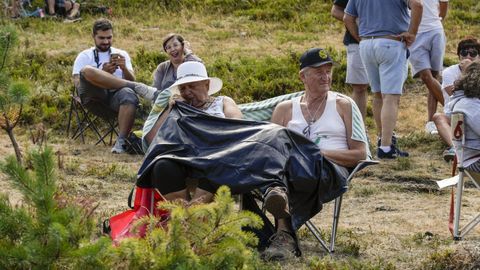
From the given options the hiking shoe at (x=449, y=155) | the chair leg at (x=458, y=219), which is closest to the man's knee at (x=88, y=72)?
the hiking shoe at (x=449, y=155)

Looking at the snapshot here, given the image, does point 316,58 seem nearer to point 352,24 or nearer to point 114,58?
point 352,24

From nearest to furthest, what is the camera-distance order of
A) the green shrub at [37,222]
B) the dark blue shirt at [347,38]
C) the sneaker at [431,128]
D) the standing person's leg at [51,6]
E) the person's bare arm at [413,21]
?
1. the green shrub at [37,222]
2. the person's bare arm at [413,21]
3. the dark blue shirt at [347,38]
4. the sneaker at [431,128]
5. the standing person's leg at [51,6]

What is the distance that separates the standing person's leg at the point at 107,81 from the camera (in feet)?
34.2

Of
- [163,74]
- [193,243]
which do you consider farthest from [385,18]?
[193,243]

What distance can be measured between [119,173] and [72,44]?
17.1ft

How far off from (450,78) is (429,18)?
102 cm

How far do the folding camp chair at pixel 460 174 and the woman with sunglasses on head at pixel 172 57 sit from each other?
137 inches

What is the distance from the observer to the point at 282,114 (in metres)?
7.30

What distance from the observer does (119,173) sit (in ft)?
30.2

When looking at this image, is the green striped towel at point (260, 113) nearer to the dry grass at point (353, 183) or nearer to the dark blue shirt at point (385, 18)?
the dry grass at point (353, 183)

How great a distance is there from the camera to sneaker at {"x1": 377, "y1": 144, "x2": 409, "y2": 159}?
385 inches

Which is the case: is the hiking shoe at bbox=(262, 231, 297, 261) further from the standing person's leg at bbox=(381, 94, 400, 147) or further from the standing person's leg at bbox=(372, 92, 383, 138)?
the standing person's leg at bbox=(372, 92, 383, 138)

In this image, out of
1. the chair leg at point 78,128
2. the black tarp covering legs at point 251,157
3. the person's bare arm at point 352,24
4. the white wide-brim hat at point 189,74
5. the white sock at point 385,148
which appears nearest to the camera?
the black tarp covering legs at point 251,157

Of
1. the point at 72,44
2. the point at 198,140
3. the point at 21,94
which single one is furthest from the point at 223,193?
the point at 72,44
